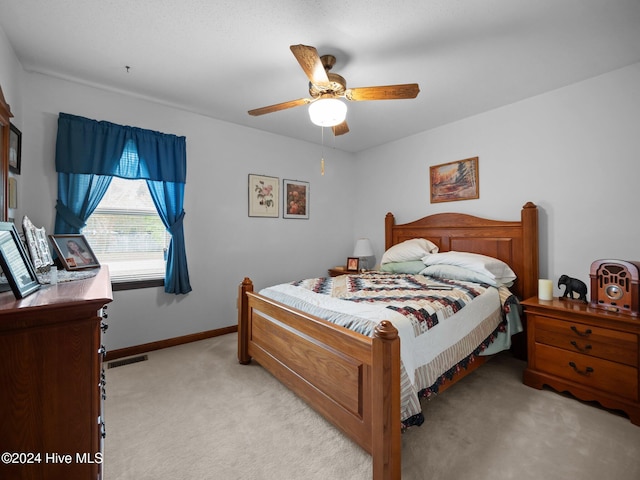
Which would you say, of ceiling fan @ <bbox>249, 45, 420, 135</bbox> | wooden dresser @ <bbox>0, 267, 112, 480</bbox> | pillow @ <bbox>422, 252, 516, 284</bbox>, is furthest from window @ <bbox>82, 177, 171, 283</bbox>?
pillow @ <bbox>422, 252, 516, 284</bbox>

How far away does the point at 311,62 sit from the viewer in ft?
5.66

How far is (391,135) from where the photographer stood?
3967 mm

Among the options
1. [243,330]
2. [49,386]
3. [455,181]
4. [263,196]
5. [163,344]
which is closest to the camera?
[49,386]

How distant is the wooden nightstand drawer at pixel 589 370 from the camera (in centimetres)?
190

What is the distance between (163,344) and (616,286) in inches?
158

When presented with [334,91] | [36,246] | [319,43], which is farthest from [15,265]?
[319,43]

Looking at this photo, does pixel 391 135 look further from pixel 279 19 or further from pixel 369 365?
pixel 369 365

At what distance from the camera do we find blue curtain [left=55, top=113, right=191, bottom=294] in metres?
2.52

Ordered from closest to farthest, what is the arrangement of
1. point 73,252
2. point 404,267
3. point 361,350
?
point 361,350, point 73,252, point 404,267

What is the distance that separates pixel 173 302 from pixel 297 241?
175 cm

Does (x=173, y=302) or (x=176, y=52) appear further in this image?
(x=173, y=302)

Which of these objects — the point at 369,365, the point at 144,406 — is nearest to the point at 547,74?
the point at 369,365

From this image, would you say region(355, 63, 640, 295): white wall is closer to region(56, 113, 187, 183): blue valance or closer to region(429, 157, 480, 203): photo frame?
region(429, 157, 480, 203): photo frame

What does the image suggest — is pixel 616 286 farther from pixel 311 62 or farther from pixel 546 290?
pixel 311 62
